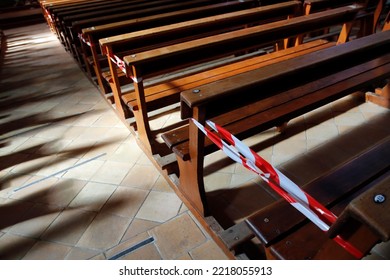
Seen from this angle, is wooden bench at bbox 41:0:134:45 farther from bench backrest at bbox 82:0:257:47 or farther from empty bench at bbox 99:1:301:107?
empty bench at bbox 99:1:301:107

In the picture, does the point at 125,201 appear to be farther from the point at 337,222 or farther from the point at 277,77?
the point at 337,222

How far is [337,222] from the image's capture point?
701 mm

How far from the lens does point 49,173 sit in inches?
93.1

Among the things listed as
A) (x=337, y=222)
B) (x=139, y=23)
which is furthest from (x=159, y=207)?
(x=139, y=23)

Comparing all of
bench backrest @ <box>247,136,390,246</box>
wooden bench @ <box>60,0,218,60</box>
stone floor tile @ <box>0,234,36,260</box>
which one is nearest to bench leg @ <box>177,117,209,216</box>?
bench backrest @ <box>247,136,390,246</box>

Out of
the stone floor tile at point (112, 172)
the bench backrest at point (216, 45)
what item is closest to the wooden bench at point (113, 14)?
the bench backrest at point (216, 45)

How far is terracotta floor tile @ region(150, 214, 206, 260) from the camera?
1.60m

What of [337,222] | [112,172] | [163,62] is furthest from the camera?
[112,172]

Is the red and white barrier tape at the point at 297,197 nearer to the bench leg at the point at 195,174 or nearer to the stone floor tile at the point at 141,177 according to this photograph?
the bench leg at the point at 195,174

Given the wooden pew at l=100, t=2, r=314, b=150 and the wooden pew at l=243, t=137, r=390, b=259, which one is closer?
the wooden pew at l=243, t=137, r=390, b=259

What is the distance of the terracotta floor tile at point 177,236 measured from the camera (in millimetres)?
1603

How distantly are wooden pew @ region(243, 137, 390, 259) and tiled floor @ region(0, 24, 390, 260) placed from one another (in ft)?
1.85

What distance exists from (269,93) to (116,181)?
4.87 feet
